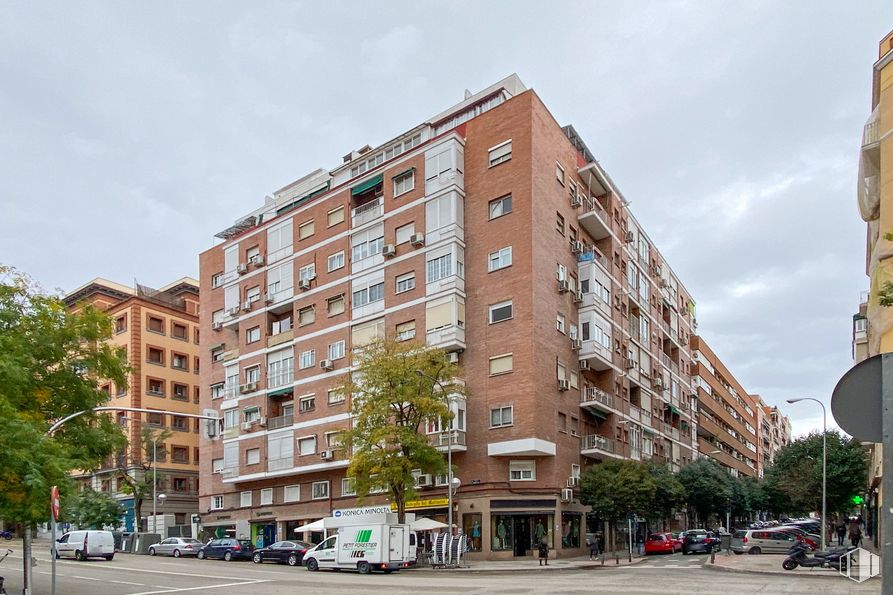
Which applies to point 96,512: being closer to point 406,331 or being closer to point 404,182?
point 406,331

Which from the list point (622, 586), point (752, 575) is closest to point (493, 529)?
point (752, 575)

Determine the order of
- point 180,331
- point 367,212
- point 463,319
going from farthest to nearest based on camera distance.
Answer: point 180,331
point 367,212
point 463,319

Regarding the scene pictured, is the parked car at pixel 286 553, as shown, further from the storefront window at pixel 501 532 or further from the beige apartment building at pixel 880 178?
the beige apartment building at pixel 880 178

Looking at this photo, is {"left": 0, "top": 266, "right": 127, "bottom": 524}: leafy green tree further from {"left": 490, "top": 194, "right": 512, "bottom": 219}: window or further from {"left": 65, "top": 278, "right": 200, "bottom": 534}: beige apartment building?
{"left": 65, "top": 278, "right": 200, "bottom": 534}: beige apartment building

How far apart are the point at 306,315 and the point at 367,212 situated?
784 centimetres

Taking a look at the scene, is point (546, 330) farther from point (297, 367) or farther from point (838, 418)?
point (838, 418)

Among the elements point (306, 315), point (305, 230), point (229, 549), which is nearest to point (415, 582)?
point (229, 549)

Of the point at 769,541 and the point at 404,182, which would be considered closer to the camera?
the point at 769,541

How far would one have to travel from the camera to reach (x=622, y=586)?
74.4 feet

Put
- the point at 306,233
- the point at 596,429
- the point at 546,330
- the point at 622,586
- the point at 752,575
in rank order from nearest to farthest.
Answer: the point at 622,586
the point at 752,575
the point at 546,330
the point at 596,429
the point at 306,233

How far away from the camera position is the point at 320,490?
48281 mm

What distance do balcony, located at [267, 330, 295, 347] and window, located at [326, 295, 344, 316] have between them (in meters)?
3.51

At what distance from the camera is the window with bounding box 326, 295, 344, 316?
48.9 metres

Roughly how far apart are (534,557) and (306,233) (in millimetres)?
25167
